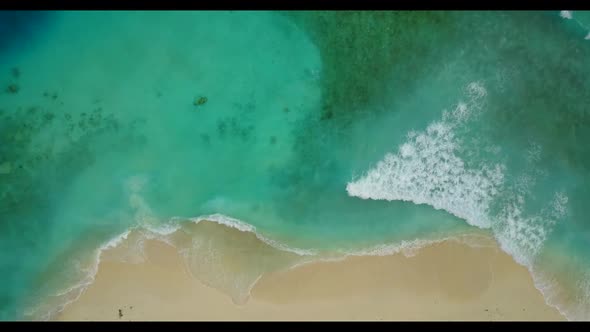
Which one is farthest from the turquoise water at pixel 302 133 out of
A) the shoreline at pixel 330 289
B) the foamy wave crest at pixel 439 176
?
the shoreline at pixel 330 289

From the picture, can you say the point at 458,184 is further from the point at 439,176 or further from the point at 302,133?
the point at 302,133

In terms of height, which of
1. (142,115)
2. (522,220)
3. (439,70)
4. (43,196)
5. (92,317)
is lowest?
(92,317)

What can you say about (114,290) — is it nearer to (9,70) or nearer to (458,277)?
(9,70)

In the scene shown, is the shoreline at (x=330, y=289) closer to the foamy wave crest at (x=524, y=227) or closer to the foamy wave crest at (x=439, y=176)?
the foamy wave crest at (x=524, y=227)

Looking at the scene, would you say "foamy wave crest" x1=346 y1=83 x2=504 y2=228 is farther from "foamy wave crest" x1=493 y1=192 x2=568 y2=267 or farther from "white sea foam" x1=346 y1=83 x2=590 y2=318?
"foamy wave crest" x1=493 y1=192 x2=568 y2=267
